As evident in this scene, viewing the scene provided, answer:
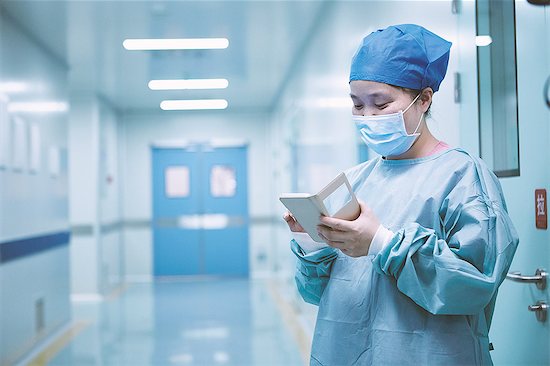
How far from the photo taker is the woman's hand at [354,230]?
4.87ft

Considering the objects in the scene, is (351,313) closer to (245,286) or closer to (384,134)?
(384,134)

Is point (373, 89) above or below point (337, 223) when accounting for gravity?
above

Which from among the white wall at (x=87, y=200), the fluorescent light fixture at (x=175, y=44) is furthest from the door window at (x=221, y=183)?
the fluorescent light fixture at (x=175, y=44)

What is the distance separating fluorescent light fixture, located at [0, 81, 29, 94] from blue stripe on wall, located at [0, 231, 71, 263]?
3.88 ft

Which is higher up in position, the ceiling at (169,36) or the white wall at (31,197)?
the ceiling at (169,36)

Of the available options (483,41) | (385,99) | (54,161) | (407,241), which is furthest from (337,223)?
(54,161)

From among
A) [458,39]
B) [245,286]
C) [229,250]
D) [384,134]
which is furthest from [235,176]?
[384,134]

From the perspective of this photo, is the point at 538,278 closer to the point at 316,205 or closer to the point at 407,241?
the point at 407,241

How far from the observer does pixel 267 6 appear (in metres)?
5.49

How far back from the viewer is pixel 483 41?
7.83ft

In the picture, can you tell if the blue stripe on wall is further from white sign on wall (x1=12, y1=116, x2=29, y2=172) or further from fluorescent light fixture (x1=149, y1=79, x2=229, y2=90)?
fluorescent light fixture (x1=149, y1=79, x2=229, y2=90)

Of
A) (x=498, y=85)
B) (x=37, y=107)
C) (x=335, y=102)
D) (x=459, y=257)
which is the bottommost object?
(x=459, y=257)

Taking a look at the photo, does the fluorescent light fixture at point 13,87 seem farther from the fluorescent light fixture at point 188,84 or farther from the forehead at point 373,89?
the forehead at point 373,89

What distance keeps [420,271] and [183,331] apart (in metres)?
5.32
